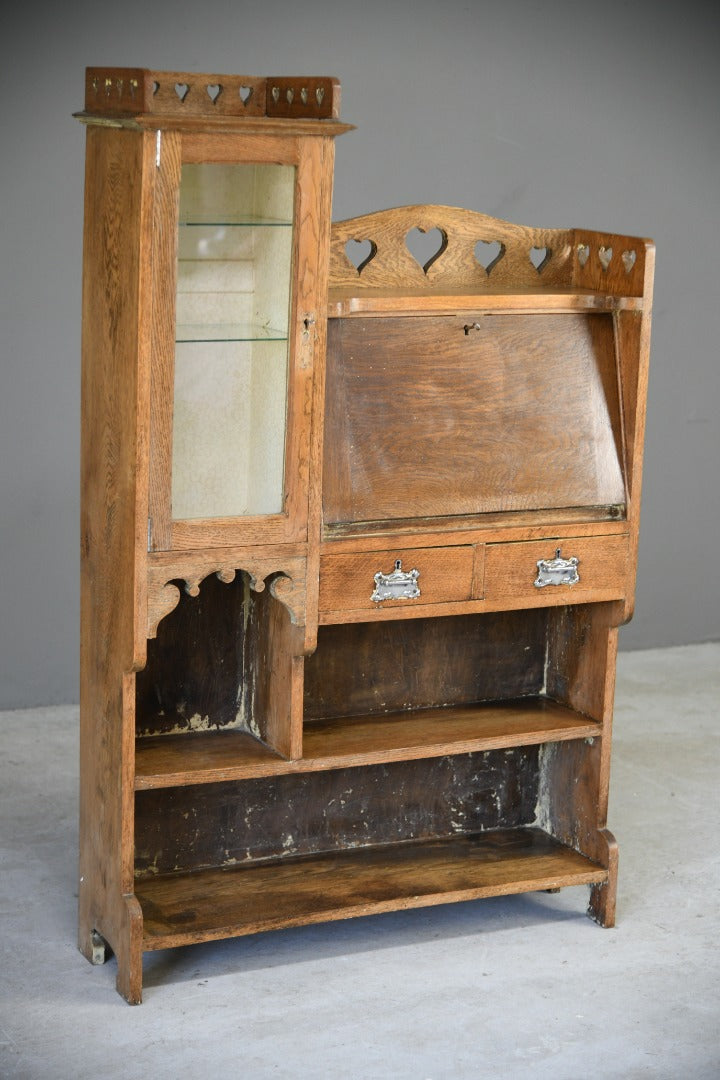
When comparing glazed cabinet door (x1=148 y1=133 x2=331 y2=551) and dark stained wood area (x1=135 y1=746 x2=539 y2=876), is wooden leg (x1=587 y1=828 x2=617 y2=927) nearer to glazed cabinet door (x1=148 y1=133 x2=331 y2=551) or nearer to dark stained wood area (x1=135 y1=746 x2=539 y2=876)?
dark stained wood area (x1=135 y1=746 x2=539 y2=876)

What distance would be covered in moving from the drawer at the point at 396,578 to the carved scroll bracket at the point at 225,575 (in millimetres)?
65

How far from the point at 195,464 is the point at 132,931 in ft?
3.35

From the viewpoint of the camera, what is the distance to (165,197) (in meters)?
3.01

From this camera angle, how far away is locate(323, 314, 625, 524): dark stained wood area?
3.38 meters

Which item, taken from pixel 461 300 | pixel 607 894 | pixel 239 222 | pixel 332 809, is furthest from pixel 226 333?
pixel 607 894

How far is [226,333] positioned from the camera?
3.21 meters

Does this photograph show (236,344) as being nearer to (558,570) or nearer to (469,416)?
(469,416)

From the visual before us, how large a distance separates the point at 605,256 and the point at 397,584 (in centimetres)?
97

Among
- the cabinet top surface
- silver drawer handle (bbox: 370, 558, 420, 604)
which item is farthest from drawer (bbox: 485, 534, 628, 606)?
the cabinet top surface

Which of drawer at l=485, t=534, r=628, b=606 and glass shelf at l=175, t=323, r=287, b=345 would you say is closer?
glass shelf at l=175, t=323, r=287, b=345

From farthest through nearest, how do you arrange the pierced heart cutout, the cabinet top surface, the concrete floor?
1. the pierced heart cutout
2. the concrete floor
3. the cabinet top surface

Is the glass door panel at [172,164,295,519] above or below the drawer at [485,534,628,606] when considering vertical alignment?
above

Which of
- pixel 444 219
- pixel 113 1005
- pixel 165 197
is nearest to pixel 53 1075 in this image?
pixel 113 1005

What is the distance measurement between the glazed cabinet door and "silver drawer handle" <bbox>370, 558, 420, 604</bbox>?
0.72 ft
